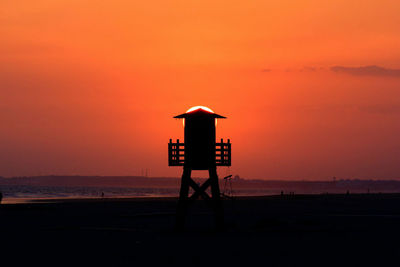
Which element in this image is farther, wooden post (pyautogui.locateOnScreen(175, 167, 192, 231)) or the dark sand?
wooden post (pyautogui.locateOnScreen(175, 167, 192, 231))

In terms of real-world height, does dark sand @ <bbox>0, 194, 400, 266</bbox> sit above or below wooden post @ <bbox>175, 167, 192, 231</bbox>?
below

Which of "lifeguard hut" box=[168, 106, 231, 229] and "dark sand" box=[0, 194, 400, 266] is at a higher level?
"lifeguard hut" box=[168, 106, 231, 229]

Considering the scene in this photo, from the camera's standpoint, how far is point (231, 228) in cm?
3994

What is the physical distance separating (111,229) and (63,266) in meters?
14.7

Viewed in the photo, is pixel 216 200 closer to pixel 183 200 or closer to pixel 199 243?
pixel 183 200

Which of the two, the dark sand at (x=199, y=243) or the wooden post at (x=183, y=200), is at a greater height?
the wooden post at (x=183, y=200)

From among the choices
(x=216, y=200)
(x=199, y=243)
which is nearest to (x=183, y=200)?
(x=216, y=200)

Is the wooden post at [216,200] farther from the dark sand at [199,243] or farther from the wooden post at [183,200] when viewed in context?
the wooden post at [183,200]

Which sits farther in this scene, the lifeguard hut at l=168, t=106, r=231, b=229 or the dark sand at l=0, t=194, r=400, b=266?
the lifeguard hut at l=168, t=106, r=231, b=229

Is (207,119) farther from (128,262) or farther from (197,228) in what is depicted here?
(128,262)

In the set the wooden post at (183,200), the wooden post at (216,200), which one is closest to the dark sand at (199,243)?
the wooden post at (183,200)

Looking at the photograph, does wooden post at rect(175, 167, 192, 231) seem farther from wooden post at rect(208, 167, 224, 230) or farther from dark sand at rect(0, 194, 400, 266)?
wooden post at rect(208, 167, 224, 230)

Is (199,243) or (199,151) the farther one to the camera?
(199,151)

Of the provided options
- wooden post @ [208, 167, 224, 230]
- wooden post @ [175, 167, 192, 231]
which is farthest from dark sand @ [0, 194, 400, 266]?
wooden post @ [208, 167, 224, 230]
